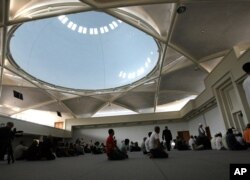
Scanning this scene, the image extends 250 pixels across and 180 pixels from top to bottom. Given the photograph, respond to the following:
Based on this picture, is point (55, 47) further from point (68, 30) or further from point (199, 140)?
point (199, 140)

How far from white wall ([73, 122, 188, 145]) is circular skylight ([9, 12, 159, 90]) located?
806 centimetres

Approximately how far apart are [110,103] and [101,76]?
4678mm

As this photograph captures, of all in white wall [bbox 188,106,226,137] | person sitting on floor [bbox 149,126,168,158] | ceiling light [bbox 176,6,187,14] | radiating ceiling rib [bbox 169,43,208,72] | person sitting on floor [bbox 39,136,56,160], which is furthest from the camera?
white wall [bbox 188,106,226,137]

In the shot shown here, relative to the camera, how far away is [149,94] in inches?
1009

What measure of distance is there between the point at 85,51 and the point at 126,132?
13.4 metres

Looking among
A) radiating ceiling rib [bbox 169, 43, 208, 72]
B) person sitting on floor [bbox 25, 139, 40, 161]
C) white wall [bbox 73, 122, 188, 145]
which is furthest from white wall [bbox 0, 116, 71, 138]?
radiating ceiling rib [bbox 169, 43, 208, 72]

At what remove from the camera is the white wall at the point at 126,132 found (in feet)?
92.1

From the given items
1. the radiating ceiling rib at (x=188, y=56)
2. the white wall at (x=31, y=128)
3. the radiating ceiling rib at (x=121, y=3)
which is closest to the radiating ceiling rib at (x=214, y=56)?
the radiating ceiling rib at (x=188, y=56)

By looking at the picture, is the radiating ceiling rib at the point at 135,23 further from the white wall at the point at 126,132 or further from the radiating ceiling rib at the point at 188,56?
the white wall at the point at 126,132

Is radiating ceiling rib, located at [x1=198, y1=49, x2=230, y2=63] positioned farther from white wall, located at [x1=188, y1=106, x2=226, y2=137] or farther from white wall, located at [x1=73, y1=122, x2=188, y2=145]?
white wall, located at [x1=73, y1=122, x2=188, y2=145]

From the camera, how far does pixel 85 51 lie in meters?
23.8

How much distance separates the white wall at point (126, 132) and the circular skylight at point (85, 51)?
8.06 meters

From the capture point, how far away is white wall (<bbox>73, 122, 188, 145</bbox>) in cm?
2806

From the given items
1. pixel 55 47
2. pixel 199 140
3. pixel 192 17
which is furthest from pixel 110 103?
A: pixel 192 17
